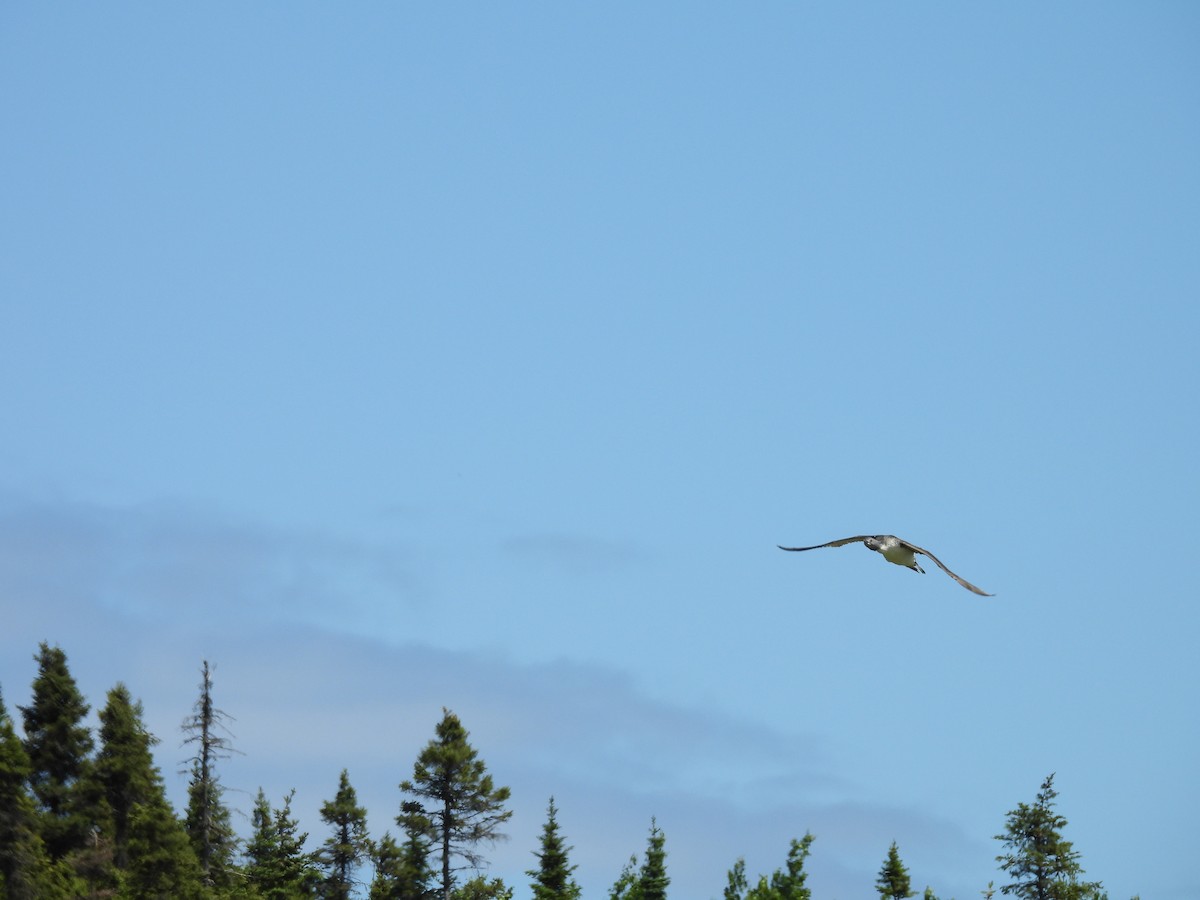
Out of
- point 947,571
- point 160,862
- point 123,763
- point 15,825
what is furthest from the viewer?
point 123,763

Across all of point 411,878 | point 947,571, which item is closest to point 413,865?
point 411,878

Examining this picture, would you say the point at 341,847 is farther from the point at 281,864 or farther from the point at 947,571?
the point at 947,571

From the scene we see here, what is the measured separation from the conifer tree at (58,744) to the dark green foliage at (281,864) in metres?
6.64

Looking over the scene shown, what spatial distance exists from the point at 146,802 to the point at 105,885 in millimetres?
3905

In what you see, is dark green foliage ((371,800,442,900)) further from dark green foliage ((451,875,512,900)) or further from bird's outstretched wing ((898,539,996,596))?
bird's outstretched wing ((898,539,996,596))

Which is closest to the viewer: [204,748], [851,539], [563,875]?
[851,539]

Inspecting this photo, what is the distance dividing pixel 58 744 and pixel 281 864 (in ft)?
31.9

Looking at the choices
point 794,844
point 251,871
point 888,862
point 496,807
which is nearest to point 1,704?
point 251,871

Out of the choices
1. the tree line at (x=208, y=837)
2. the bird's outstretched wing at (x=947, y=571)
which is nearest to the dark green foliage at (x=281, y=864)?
the tree line at (x=208, y=837)

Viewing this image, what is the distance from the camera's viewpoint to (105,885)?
248 ft

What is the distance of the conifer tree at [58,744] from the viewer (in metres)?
79.4

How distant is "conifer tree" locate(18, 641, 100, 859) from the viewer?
79.4 meters

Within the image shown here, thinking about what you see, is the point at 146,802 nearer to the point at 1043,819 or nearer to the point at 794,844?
the point at 794,844

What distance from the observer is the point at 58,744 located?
3238 inches
